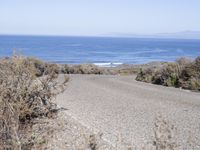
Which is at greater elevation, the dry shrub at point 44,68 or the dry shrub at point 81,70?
the dry shrub at point 44,68

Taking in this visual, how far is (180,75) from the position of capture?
953 inches

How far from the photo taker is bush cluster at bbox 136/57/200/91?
22312 millimetres

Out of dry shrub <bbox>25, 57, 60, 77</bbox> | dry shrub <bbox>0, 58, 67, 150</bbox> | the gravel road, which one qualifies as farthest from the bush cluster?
dry shrub <bbox>0, 58, 67, 150</bbox>

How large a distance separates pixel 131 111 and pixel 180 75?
35.4ft

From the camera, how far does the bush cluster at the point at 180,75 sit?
2231 centimetres

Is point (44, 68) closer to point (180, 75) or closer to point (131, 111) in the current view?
point (180, 75)

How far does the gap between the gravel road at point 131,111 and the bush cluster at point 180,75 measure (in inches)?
100

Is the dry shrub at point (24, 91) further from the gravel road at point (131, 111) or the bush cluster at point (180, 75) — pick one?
the bush cluster at point (180, 75)

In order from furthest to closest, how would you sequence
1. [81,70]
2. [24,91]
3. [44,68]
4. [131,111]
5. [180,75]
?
[81,70]
[44,68]
[180,75]
[131,111]
[24,91]

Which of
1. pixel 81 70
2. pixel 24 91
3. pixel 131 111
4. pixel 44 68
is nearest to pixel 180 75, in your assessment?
pixel 44 68

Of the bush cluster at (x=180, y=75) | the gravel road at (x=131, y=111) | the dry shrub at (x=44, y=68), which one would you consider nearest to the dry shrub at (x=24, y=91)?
the dry shrub at (x=44, y=68)

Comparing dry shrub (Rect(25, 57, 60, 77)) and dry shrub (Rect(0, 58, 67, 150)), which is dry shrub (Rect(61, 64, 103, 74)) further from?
dry shrub (Rect(0, 58, 67, 150))

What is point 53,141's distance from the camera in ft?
30.1

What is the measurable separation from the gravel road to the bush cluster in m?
2.55
